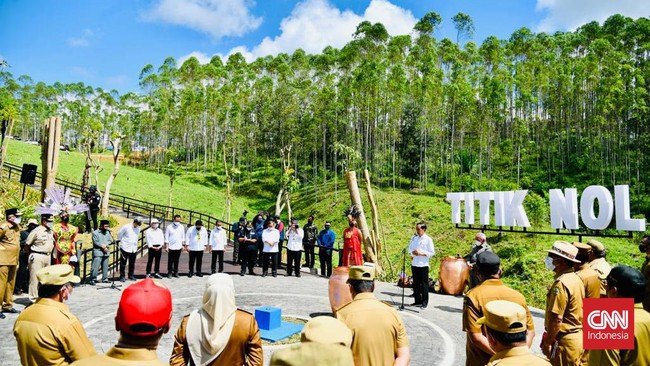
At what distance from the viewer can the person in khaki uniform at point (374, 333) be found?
9.50 feet

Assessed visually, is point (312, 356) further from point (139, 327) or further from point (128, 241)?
point (128, 241)

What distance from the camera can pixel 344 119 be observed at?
49.0 metres

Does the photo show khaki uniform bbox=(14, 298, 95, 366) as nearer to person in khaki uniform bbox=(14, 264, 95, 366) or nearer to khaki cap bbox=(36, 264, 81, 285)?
person in khaki uniform bbox=(14, 264, 95, 366)

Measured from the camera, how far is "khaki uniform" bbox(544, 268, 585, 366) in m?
3.85

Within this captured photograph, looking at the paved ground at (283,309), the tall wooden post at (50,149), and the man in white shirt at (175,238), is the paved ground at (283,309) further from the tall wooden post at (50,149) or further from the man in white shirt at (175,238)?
the tall wooden post at (50,149)

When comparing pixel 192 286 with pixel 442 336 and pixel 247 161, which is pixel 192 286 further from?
pixel 247 161

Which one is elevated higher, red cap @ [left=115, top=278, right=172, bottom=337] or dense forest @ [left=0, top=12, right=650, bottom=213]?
dense forest @ [left=0, top=12, right=650, bottom=213]

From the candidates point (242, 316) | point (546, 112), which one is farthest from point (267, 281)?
point (546, 112)

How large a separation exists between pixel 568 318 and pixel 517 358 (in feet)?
6.70

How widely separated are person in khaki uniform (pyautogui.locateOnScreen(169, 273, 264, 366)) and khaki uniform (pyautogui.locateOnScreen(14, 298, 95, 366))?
613 millimetres

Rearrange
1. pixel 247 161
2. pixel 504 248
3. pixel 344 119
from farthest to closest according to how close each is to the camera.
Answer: pixel 247 161 < pixel 344 119 < pixel 504 248

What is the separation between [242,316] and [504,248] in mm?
21881

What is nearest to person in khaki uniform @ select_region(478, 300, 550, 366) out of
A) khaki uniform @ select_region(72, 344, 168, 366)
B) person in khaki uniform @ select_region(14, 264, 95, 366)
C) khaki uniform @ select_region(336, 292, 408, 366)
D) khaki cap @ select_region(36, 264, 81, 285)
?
khaki uniform @ select_region(336, 292, 408, 366)

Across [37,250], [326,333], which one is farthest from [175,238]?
[326,333]
